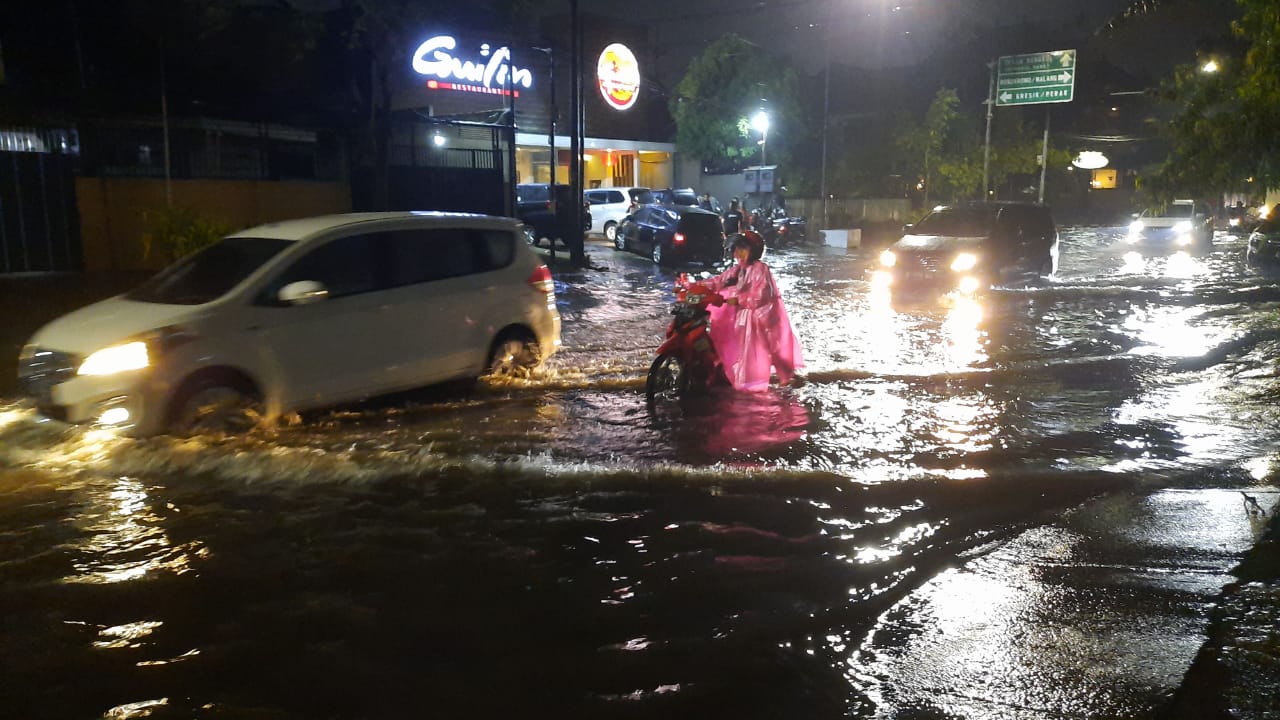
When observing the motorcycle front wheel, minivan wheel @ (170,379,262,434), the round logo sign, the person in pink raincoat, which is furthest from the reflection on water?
the round logo sign

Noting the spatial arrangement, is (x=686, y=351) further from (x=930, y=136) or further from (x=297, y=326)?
(x=930, y=136)

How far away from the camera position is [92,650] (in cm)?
436

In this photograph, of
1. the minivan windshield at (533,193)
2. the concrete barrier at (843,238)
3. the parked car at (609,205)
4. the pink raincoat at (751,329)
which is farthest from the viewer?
the concrete barrier at (843,238)

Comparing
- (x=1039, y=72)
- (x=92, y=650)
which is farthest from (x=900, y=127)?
(x=92, y=650)

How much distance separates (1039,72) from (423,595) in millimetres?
40521

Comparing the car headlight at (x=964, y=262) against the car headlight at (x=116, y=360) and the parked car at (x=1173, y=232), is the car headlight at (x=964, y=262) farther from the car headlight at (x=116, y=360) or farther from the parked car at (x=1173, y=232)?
the parked car at (x=1173, y=232)

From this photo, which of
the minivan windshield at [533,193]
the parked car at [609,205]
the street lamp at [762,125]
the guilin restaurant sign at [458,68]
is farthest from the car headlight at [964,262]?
the street lamp at [762,125]

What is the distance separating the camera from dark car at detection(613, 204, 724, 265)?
24.9 m

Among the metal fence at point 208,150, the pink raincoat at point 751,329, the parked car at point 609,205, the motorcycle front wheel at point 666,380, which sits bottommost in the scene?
the motorcycle front wheel at point 666,380

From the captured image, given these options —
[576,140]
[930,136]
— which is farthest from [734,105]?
[576,140]

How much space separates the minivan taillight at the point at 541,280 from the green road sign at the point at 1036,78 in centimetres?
3457

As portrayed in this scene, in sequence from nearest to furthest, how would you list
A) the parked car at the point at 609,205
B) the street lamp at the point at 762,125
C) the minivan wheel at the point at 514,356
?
1. the minivan wheel at the point at 514,356
2. the parked car at the point at 609,205
3. the street lamp at the point at 762,125

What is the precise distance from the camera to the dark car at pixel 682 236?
981 inches

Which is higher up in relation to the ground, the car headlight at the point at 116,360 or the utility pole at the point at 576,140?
the utility pole at the point at 576,140
